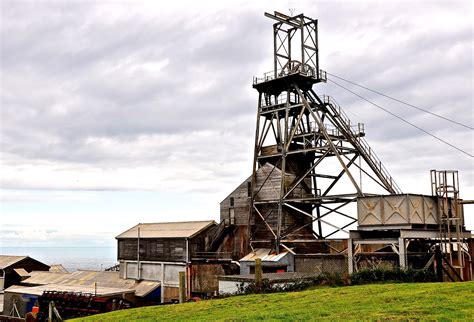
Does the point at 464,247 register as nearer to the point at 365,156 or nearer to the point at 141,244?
the point at 365,156

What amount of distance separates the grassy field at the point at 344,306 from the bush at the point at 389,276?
4012 mm

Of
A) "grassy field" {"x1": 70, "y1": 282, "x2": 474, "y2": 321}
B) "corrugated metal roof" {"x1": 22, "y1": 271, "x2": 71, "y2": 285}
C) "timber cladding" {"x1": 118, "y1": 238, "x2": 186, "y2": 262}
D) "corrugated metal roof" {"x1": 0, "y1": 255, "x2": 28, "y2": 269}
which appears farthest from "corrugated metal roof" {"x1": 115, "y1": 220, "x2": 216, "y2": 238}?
"grassy field" {"x1": 70, "y1": 282, "x2": 474, "y2": 321}

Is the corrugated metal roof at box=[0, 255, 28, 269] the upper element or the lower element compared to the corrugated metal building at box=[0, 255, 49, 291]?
upper

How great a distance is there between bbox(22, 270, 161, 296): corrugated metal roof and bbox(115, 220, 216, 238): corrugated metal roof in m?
4.32

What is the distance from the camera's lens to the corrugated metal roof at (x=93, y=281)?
48.5 metres

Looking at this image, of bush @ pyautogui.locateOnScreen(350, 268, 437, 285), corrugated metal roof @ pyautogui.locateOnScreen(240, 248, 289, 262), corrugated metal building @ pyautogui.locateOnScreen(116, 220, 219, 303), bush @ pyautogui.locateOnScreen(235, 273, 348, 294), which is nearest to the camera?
bush @ pyautogui.locateOnScreen(235, 273, 348, 294)

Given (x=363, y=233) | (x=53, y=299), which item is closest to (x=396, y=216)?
(x=363, y=233)

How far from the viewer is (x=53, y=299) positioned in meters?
41.0

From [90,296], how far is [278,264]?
1422cm

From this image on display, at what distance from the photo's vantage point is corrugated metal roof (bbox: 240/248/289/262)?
1668 inches

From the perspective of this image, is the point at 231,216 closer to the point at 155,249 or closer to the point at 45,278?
the point at 155,249

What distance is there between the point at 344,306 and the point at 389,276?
36.9 feet

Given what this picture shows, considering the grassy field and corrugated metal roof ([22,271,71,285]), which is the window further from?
the grassy field

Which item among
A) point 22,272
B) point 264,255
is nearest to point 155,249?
point 264,255
